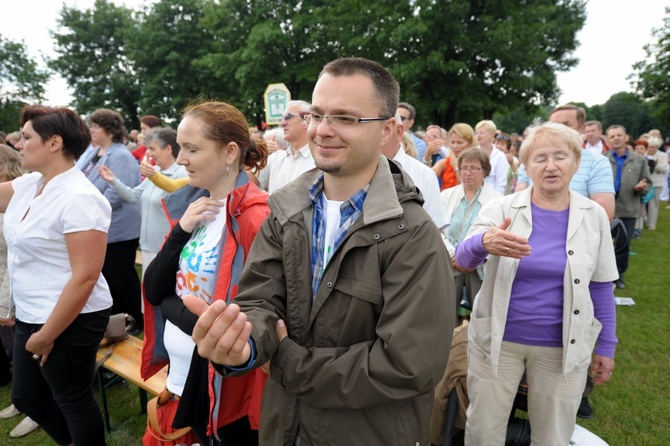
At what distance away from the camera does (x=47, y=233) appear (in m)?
2.33

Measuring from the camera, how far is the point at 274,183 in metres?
4.50

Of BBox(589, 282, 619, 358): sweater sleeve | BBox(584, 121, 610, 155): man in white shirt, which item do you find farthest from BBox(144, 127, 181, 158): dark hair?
BBox(584, 121, 610, 155): man in white shirt

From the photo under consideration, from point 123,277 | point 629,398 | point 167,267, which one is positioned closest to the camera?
point 167,267

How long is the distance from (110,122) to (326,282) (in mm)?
4319

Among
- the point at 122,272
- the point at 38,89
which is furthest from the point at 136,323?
the point at 38,89

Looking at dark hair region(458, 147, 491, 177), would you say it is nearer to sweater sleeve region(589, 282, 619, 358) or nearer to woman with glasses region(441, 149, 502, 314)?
woman with glasses region(441, 149, 502, 314)

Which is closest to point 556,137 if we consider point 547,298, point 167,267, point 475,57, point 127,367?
point 547,298

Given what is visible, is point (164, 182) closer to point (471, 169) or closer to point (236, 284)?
point (236, 284)

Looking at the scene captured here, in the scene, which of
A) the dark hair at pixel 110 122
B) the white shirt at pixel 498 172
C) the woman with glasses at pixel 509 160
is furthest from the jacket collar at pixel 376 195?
the woman with glasses at pixel 509 160

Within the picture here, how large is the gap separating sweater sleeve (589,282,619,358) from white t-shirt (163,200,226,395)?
2.04 metres

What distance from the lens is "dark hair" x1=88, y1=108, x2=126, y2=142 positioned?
464 cm

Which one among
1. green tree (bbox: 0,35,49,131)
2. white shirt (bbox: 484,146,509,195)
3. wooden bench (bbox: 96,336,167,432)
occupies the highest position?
green tree (bbox: 0,35,49,131)

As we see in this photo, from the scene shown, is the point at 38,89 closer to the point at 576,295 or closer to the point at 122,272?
the point at 122,272

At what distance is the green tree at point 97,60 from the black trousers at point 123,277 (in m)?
32.5
